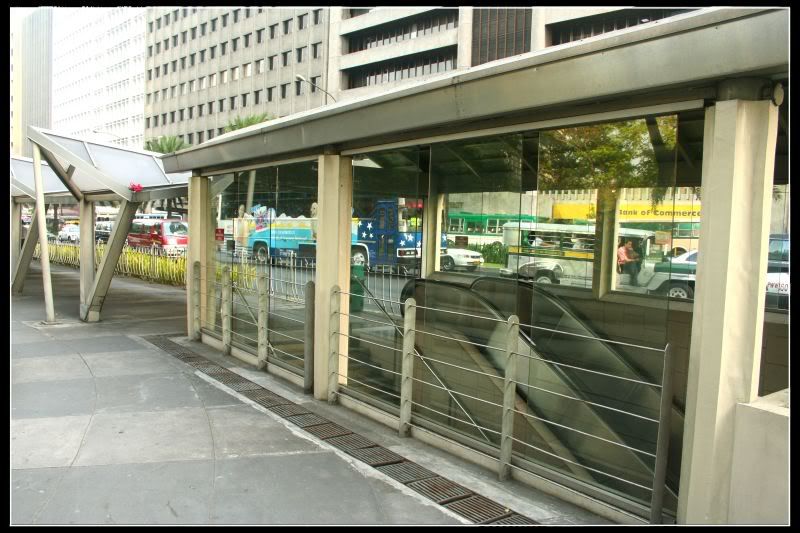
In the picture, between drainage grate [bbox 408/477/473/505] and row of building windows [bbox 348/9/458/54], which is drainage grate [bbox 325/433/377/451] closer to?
drainage grate [bbox 408/477/473/505]

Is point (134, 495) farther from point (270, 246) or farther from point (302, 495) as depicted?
point (270, 246)

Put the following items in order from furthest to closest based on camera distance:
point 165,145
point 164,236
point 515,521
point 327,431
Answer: point 165,145, point 164,236, point 327,431, point 515,521

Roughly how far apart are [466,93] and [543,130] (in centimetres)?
61

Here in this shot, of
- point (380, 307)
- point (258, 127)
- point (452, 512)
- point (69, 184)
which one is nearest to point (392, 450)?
point (452, 512)

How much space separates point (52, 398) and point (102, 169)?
6.59 metres

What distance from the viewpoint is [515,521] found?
3920 mm

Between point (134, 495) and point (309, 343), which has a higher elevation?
point (309, 343)

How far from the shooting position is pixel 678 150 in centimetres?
429

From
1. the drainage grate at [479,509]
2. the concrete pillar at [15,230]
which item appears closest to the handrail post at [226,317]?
the drainage grate at [479,509]

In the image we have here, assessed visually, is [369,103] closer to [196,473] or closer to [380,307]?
[380,307]

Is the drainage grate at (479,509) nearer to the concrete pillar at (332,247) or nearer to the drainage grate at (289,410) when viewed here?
the drainage grate at (289,410)

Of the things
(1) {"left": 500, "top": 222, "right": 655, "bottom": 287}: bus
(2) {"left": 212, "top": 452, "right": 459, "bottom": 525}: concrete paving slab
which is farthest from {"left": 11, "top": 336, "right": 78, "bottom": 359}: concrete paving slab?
(1) {"left": 500, "top": 222, "right": 655, "bottom": 287}: bus

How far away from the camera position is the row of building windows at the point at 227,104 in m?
60.3

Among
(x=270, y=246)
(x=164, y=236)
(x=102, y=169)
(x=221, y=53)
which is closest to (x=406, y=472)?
(x=270, y=246)
